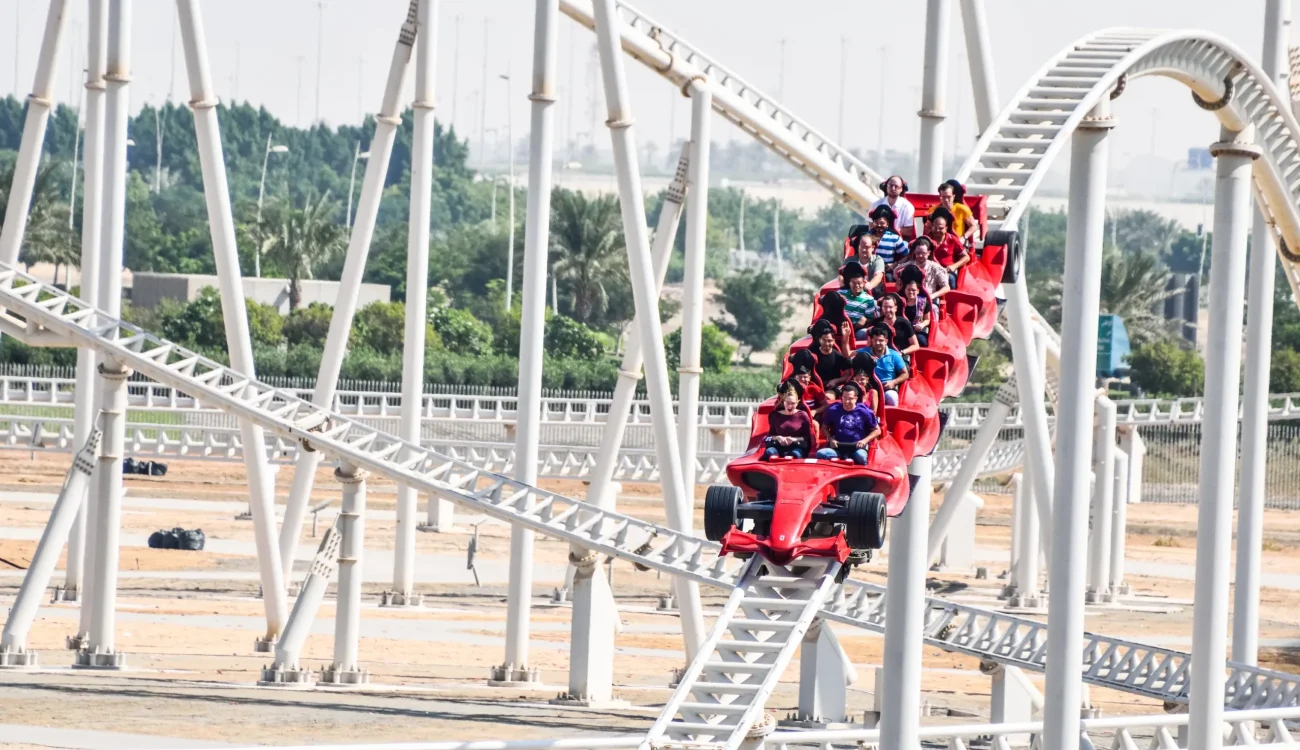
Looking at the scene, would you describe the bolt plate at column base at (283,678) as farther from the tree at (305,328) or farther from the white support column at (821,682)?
the tree at (305,328)

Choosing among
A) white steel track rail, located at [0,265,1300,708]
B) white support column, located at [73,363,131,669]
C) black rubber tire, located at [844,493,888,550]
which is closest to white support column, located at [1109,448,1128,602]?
white steel track rail, located at [0,265,1300,708]

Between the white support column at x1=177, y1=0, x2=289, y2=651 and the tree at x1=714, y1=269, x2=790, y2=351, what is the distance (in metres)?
61.1

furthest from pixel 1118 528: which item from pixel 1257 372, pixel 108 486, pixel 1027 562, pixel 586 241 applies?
pixel 586 241

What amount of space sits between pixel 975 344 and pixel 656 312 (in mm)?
43148

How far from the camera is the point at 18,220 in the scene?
2314 cm

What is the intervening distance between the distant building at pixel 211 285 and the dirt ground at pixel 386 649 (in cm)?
2688

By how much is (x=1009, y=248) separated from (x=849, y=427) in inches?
88.6

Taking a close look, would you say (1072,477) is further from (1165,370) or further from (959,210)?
(1165,370)

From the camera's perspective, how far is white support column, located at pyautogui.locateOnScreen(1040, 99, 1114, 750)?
12.5m

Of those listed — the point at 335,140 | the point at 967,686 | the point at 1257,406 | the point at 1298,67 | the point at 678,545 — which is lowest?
the point at 967,686

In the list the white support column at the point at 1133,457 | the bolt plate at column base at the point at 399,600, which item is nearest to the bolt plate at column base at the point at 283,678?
the bolt plate at column base at the point at 399,600

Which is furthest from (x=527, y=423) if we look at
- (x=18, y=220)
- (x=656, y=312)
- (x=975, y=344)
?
(x=975, y=344)

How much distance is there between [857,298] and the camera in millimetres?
12984

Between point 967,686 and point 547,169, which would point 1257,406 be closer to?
point 547,169
